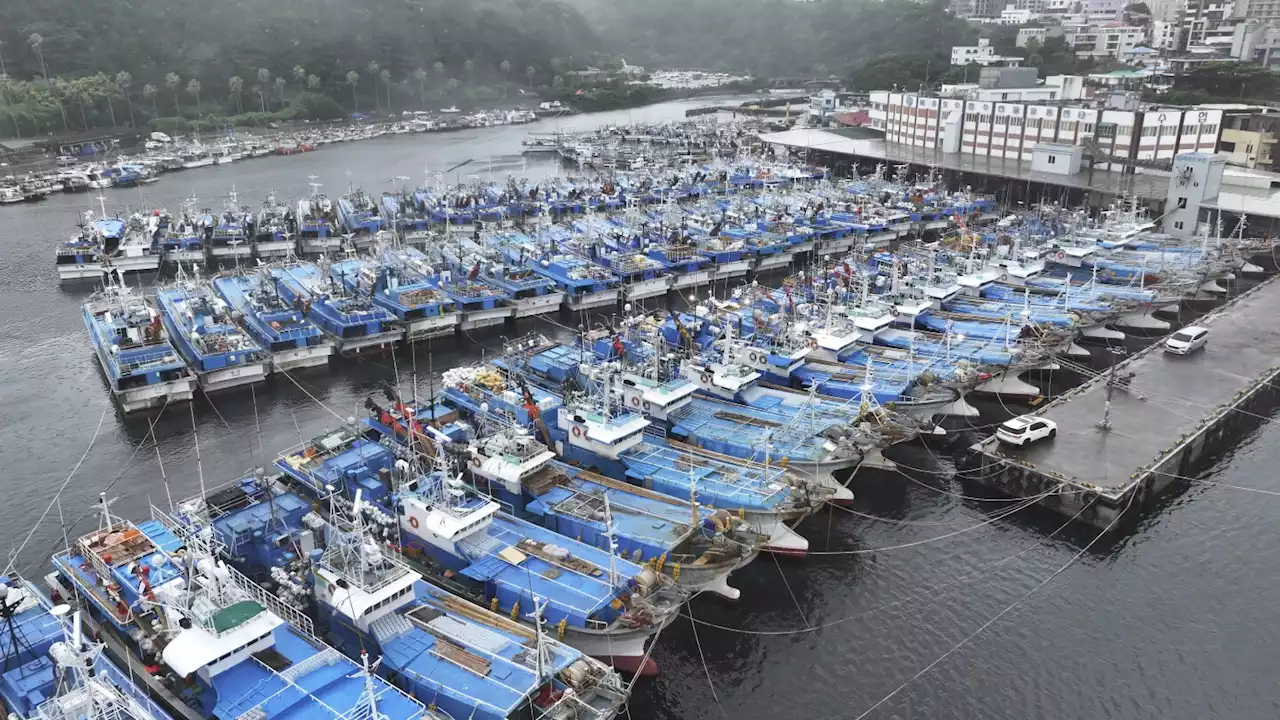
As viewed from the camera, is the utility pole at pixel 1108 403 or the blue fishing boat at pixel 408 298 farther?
the blue fishing boat at pixel 408 298

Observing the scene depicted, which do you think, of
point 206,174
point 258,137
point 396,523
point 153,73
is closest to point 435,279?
point 396,523

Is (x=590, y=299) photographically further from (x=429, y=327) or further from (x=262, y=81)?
(x=262, y=81)

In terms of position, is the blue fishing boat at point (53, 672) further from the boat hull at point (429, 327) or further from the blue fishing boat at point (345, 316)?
the boat hull at point (429, 327)

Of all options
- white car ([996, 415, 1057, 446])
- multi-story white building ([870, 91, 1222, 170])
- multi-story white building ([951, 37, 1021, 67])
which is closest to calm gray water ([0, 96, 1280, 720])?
white car ([996, 415, 1057, 446])

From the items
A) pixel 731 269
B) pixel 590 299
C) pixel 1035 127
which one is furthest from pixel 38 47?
pixel 1035 127

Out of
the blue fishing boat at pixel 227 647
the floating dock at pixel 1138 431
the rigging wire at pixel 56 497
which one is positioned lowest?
the rigging wire at pixel 56 497

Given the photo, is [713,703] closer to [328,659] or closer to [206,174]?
[328,659]

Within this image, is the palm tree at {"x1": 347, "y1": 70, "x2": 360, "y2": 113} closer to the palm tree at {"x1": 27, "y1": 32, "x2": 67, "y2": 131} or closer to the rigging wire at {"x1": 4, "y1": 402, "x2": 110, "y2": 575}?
the palm tree at {"x1": 27, "y1": 32, "x2": 67, "y2": 131}

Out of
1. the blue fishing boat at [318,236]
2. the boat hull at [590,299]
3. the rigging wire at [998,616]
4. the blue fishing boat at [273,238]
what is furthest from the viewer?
the blue fishing boat at [318,236]

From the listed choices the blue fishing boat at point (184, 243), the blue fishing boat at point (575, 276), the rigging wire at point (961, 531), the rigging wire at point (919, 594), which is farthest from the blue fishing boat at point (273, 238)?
the rigging wire at point (919, 594)
